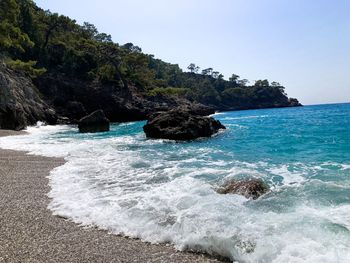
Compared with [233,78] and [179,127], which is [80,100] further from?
[233,78]

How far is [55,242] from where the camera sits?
6.66 m

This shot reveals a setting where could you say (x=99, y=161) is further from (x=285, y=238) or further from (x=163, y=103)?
(x=163, y=103)

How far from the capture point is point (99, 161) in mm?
16750

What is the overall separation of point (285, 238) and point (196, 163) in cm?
974

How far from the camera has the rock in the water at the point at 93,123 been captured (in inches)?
1539

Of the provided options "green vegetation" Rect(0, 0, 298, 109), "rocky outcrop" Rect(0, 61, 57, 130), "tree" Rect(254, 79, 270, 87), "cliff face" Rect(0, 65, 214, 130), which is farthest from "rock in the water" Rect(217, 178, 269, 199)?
"tree" Rect(254, 79, 270, 87)

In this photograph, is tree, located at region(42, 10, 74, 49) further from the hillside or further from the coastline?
the coastline

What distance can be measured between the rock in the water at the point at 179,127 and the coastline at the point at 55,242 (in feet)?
60.9

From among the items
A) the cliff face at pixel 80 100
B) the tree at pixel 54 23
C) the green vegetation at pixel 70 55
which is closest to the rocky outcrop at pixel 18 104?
the cliff face at pixel 80 100

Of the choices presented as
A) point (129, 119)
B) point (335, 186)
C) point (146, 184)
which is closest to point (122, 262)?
point (146, 184)

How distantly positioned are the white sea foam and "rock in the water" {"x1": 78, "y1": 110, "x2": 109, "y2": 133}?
24717 millimetres

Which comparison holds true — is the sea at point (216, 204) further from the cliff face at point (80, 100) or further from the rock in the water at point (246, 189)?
the cliff face at point (80, 100)

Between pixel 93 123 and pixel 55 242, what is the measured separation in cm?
3505

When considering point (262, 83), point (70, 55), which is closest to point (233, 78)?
point (262, 83)
